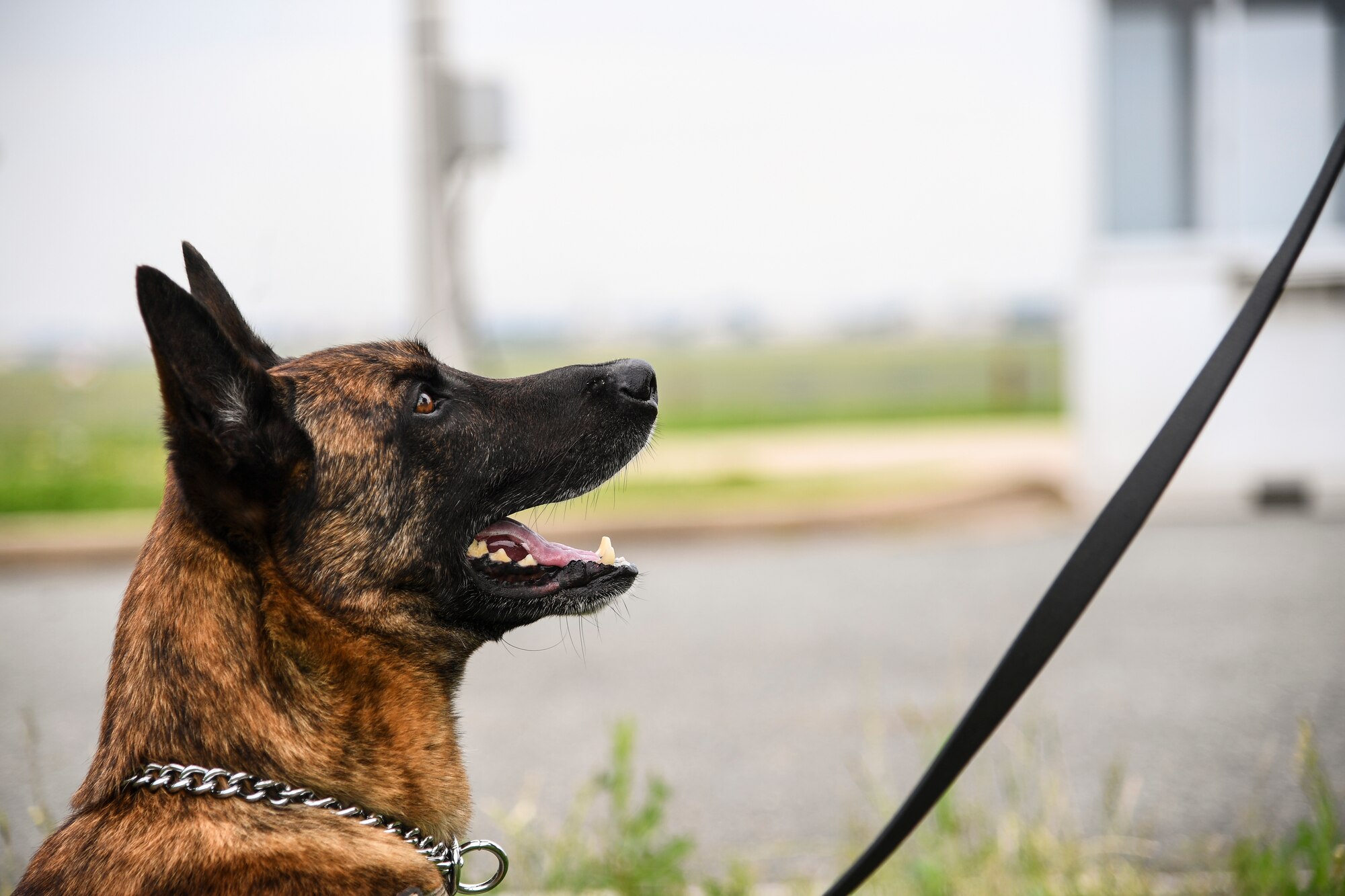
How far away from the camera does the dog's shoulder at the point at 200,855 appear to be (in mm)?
1532

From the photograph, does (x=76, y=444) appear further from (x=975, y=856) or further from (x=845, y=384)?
(x=845, y=384)

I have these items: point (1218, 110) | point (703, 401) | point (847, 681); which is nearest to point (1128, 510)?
point (847, 681)

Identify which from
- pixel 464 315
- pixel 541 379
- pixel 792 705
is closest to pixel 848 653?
pixel 792 705

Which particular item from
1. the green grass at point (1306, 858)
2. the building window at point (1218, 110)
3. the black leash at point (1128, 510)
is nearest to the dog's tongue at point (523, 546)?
the black leash at point (1128, 510)

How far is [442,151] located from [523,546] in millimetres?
6594

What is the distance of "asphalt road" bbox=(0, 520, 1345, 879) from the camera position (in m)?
3.56

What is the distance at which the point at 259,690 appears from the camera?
1.70m

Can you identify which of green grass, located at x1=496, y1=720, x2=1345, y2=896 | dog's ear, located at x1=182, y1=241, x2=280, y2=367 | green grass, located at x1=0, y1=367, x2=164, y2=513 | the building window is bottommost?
green grass, located at x1=496, y1=720, x2=1345, y2=896

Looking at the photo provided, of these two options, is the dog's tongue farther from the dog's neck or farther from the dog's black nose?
the dog's black nose

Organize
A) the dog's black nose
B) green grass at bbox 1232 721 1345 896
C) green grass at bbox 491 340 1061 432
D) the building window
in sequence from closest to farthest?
the dog's black nose < green grass at bbox 1232 721 1345 896 < the building window < green grass at bbox 491 340 1061 432

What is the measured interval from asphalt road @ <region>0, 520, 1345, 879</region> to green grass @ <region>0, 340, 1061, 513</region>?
126 centimetres

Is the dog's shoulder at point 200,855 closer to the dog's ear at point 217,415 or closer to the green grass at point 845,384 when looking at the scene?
the dog's ear at point 217,415

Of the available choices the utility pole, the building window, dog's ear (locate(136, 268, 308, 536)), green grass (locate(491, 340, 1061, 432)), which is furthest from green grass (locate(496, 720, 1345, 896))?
green grass (locate(491, 340, 1061, 432))

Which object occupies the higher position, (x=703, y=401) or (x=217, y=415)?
(x=217, y=415)
